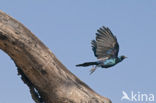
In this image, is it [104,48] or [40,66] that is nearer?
[40,66]

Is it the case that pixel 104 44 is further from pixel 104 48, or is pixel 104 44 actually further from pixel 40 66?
pixel 40 66

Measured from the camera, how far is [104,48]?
166 inches

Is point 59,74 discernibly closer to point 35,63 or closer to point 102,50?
point 35,63

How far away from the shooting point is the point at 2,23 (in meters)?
3.67

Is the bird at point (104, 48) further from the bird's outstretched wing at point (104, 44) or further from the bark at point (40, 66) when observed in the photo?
the bark at point (40, 66)

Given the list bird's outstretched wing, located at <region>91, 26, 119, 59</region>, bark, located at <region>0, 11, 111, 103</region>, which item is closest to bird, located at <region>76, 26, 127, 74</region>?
bird's outstretched wing, located at <region>91, 26, 119, 59</region>

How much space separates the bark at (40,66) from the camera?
3.66 metres

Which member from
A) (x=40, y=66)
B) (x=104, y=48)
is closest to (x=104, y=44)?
(x=104, y=48)

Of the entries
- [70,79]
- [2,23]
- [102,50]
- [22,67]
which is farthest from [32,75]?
[102,50]

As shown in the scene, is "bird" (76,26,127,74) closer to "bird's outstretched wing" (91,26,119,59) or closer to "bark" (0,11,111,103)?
→ "bird's outstretched wing" (91,26,119,59)

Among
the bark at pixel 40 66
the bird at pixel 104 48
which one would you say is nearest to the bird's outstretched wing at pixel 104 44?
the bird at pixel 104 48

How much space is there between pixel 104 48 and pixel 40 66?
913 millimetres

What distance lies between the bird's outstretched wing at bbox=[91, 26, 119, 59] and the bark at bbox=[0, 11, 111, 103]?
20.2 inches

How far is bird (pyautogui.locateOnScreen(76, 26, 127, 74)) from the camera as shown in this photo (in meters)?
4.16
